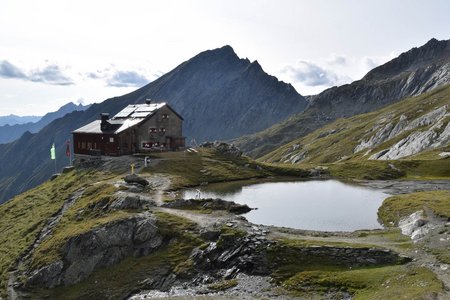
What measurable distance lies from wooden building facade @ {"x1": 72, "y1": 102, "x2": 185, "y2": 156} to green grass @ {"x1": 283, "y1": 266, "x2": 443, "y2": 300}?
78.0 meters

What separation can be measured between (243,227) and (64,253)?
87.1ft

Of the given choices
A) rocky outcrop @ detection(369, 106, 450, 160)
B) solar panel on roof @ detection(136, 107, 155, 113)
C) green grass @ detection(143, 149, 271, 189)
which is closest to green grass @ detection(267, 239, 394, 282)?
green grass @ detection(143, 149, 271, 189)

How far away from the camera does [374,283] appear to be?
44.8 m

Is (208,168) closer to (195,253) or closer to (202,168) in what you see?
(202,168)

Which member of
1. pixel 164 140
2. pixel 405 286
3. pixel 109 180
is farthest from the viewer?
pixel 164 140

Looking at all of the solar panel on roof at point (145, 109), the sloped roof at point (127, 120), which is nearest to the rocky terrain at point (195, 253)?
the sloped roof at point (127, 120)

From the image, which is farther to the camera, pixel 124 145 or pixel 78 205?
pixel 124 145

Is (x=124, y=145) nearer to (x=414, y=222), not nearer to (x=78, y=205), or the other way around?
(x=78, y=205)

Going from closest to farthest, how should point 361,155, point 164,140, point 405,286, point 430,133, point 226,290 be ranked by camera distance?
point 405,286 < point 226,290 < point 164,140 < point 430,133 < point 361,155

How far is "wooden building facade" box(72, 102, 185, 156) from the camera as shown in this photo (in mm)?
116688

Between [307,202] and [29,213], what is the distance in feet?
185

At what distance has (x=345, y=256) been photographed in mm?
50719

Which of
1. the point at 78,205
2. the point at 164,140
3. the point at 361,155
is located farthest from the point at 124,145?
the point at 361,155

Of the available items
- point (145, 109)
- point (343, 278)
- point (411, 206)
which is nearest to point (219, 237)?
point (343, 278)
